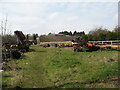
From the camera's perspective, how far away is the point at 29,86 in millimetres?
4918

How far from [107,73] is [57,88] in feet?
8.60

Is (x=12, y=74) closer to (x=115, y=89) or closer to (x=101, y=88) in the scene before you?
(x=101, y=88)

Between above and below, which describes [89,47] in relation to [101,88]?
above

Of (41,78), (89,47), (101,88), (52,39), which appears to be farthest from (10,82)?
(52,39)

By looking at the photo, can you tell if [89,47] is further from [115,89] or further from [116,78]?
[115,89]

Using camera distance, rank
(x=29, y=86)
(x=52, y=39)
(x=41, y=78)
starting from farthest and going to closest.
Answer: (x=52, y=39)
(x=41, y=78)
(x=29, y=86)

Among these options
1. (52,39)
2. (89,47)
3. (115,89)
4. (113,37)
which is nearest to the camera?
(115,89)

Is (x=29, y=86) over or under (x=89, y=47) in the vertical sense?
under

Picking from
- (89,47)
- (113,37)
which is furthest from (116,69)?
(113,37)

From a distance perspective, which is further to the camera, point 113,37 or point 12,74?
point 113,37

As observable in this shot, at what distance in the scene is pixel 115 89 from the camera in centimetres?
446

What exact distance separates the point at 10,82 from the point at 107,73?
426cm

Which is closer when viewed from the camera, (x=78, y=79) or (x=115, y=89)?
(x=115, y=89)

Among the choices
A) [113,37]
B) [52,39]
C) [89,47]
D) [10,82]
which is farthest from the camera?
[52,39]
